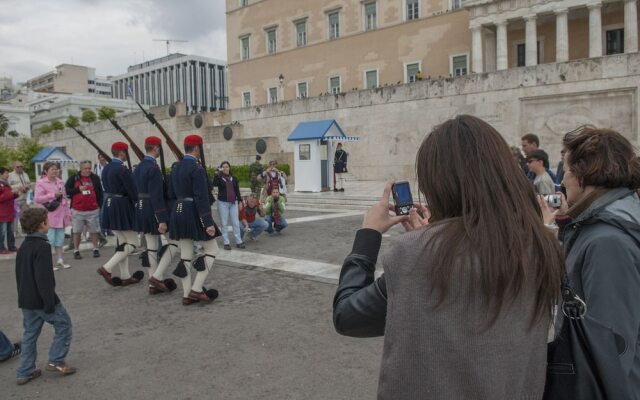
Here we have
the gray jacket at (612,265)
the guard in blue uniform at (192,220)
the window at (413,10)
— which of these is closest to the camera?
the gray jacket at (612,265)

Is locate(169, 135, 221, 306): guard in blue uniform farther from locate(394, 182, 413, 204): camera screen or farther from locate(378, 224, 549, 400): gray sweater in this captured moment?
locate(378, 224, 549, 400): gray sweater

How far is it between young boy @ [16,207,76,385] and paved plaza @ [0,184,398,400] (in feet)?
0.49

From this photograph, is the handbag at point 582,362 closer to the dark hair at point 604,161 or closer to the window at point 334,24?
the dark hair at point 604,161

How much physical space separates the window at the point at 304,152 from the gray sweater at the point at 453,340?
64.3ft

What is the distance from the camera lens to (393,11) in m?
39.4

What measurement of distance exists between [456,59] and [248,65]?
21.9 meters

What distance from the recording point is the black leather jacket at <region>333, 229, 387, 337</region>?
1.71 meters

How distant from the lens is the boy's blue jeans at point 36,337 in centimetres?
449

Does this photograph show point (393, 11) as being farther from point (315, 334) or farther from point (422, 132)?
point (315, 334)

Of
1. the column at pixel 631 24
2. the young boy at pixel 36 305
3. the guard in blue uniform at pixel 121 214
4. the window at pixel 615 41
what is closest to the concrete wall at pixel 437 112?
the column at pixel 631 24

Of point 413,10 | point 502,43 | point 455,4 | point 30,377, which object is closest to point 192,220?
point 30,377

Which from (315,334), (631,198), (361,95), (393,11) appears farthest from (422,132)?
(631,198)

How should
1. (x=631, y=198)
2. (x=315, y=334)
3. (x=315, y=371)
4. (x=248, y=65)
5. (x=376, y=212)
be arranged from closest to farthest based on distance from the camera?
(x=376, y=212) → (x=631, y=198) → (x=315, y=371) → (x=315, y=334) → (x=248, y=65)

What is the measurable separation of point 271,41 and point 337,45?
26.7 ft
